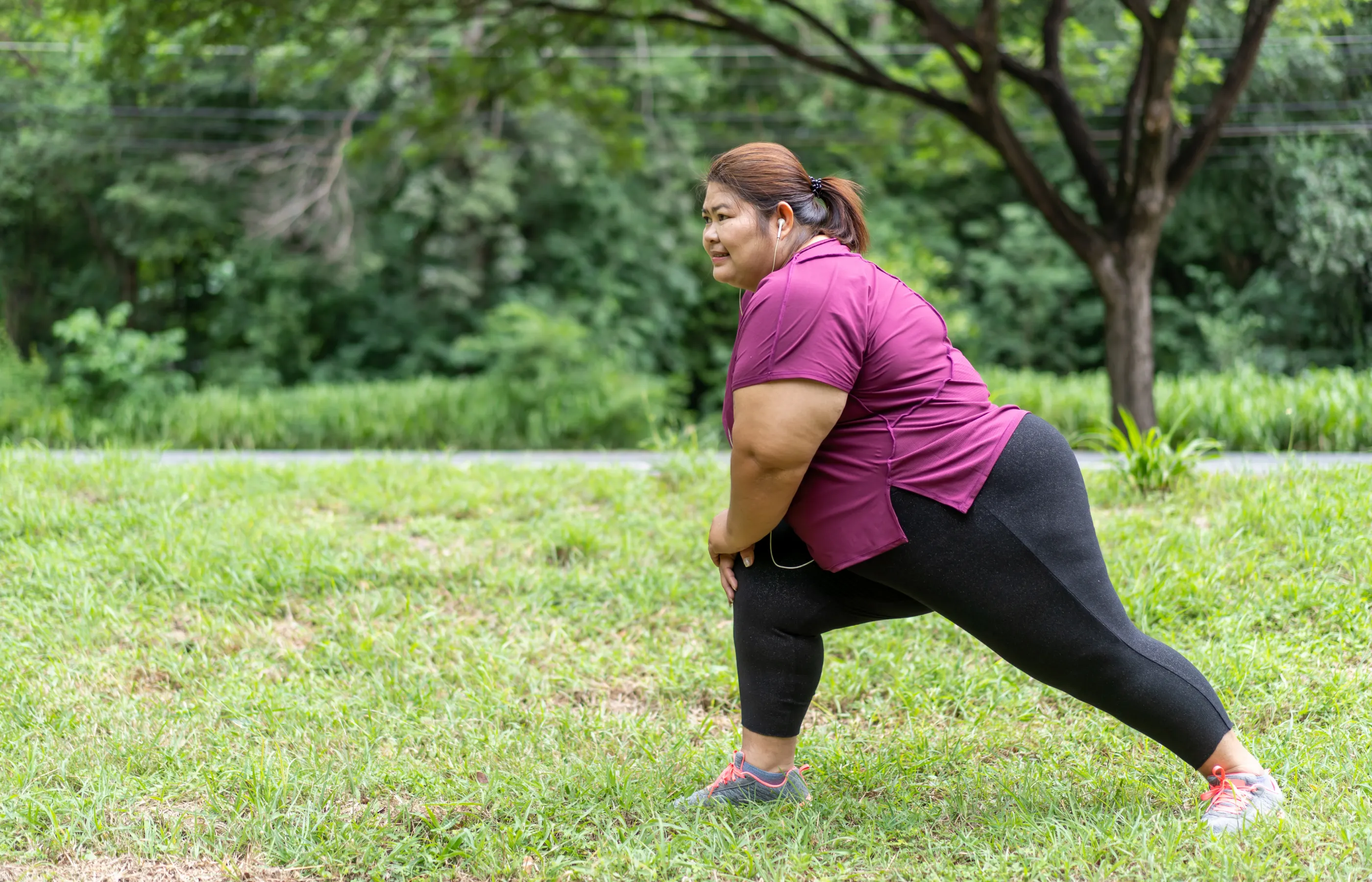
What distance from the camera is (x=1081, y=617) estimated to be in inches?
94.1

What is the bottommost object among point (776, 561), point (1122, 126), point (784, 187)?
point (776, 561)

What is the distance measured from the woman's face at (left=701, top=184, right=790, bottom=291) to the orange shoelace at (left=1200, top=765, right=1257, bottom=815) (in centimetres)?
151

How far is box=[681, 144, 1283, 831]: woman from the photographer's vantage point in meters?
2.32

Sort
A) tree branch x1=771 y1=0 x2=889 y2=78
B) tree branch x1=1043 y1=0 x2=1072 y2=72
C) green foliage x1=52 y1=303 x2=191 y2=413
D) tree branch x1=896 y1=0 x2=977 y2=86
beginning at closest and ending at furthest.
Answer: tree branch x1=896 y1=0 x2=977 y2=86, tree branch x1=1043 y1=0 x2=1072 y2=72, tree branch x1=771 y1=0 x2=889 y2=78, green foliage x1=52 y1=303 x2=191 y2=413

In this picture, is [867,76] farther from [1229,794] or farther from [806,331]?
[1229,794]

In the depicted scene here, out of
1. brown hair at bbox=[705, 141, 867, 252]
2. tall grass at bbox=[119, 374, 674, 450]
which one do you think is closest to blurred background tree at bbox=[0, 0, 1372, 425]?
tall grass at bbox=[119, 374, 674, 450]

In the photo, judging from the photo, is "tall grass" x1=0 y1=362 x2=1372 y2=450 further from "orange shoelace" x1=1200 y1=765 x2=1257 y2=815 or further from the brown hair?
the brown hair

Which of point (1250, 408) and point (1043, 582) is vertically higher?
point (1043, 582)

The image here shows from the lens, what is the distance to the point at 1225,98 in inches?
293

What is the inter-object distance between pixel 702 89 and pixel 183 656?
1518cm

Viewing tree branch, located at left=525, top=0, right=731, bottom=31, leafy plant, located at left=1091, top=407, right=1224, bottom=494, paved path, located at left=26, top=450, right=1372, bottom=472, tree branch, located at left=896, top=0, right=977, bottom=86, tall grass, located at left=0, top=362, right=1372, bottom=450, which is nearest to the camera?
leafy plant, located at left=1091, top=407, right=1224, bottom=494

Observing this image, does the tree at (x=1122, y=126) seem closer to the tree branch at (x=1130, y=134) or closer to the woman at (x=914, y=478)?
the tree branch at (x=1130, y=134)

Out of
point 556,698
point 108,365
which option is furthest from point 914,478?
point 108,365

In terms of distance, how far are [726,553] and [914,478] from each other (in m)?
0.49
